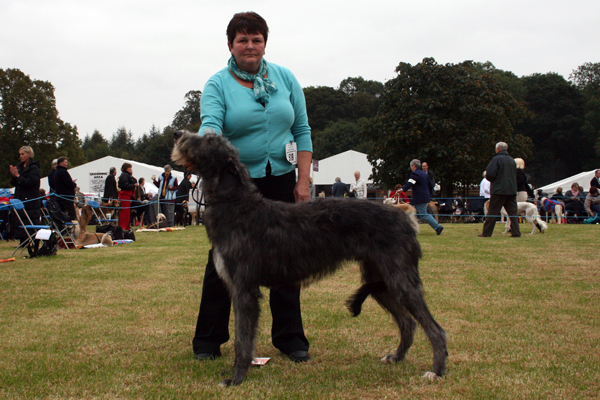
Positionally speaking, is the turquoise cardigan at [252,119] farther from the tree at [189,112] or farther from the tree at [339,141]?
the tree at [189,112]

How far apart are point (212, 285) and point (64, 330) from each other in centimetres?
175

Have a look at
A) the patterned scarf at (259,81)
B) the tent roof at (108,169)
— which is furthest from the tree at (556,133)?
the patterned scarf at (259,81)

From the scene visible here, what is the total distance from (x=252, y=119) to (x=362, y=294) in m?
1.58

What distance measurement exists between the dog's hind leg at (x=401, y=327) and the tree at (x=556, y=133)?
198 ft

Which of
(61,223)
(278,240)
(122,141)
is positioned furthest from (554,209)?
(122,141)

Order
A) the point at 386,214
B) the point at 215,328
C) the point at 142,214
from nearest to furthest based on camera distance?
the point at 386,214
the point at 215,328
the point at 142,214

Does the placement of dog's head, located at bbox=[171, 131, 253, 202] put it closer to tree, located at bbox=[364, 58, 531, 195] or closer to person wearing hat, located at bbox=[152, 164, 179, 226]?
person wearing hat, located at bbox=[152, 164, 179, 226]

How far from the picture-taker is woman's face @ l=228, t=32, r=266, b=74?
152 inches

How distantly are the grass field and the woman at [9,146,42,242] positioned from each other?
390 centimetres

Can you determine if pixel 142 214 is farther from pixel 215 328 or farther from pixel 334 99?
pixel 334 99

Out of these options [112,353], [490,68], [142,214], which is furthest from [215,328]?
[490,68]

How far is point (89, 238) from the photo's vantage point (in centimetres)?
1273

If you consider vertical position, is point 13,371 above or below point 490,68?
below

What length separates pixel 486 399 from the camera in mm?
3037
